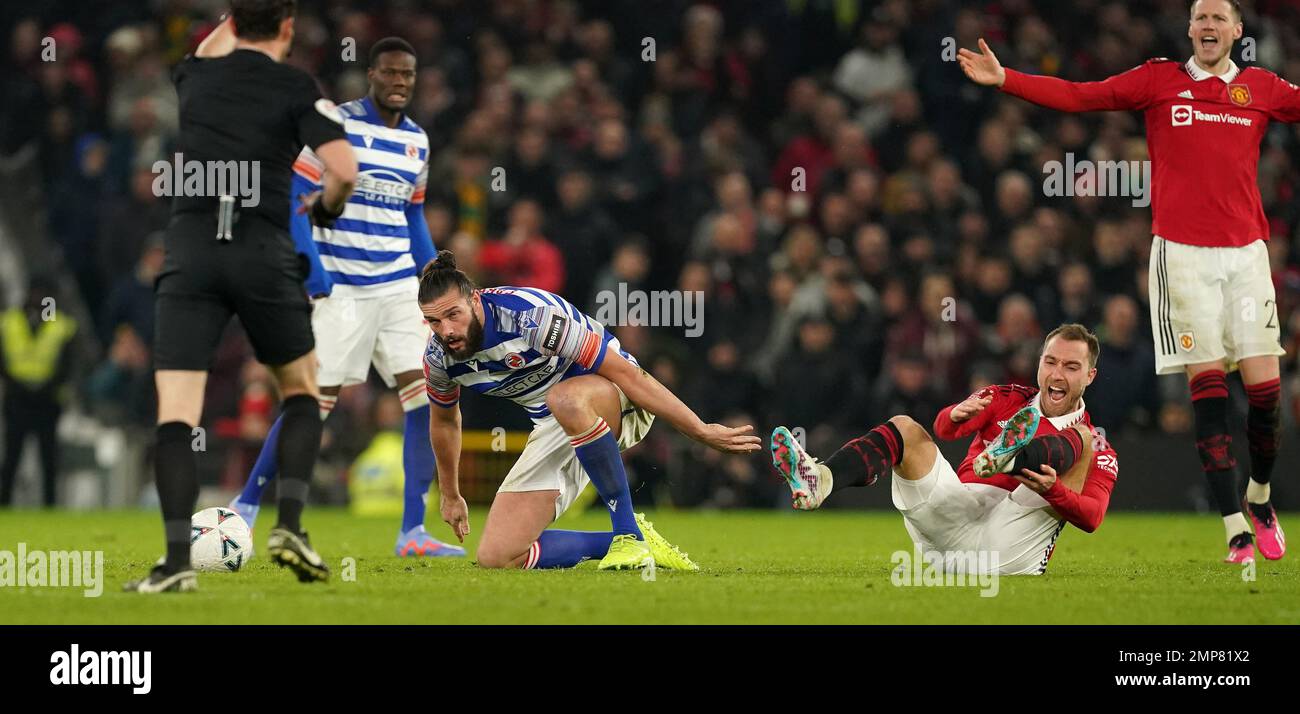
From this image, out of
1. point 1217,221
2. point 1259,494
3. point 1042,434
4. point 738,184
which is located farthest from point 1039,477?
point 738,184

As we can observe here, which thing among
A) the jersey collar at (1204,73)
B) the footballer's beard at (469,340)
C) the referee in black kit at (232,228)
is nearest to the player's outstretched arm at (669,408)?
the footballer's beard at (469,340)

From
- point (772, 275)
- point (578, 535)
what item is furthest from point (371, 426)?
point (578, 535)

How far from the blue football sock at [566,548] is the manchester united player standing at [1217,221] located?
9.59 feet

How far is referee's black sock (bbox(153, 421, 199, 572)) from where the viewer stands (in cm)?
608

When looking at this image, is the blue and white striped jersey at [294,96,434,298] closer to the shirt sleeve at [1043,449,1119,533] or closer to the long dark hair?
the long dark hair

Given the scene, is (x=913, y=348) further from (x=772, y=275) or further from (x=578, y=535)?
(x=578, y=535)

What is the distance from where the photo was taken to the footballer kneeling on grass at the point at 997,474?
22.4 ft

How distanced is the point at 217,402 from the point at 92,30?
4.58 meters

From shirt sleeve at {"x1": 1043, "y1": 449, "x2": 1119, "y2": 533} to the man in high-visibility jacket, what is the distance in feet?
33.3

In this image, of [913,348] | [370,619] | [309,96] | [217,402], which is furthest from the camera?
[217,402]

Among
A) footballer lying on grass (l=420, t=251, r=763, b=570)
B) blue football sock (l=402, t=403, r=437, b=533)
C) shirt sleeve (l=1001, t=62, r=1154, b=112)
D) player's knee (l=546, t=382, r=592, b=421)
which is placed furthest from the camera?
blue football sock (l=402, t=403, r=437, b=533)

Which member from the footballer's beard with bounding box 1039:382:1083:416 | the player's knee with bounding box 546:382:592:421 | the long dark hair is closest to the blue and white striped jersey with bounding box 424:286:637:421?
the player's knee with bounding box 546:382:592:421

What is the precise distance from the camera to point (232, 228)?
6133mm

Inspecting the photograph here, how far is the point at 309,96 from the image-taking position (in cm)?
618
